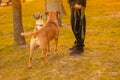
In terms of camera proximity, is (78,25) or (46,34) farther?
(78,25)

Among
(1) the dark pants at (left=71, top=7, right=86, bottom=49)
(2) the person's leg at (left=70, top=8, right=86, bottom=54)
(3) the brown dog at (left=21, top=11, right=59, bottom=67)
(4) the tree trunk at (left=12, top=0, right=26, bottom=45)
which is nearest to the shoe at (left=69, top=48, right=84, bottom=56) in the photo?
(2) the person's leg at (left=70, top=8, right=86, bottom=54)

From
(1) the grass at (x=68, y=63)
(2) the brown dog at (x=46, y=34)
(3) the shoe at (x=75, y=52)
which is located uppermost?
(2) the brown dog at (x=46, y=34)

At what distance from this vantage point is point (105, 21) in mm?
16797

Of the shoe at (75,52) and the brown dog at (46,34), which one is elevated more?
the brown dog at (46,34)

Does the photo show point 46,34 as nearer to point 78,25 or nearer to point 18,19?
point 78,25

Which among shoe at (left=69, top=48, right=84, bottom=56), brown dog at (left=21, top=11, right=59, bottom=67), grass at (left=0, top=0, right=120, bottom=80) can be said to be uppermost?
brown dog at (left=21, top=11, right=59, bottom=67)

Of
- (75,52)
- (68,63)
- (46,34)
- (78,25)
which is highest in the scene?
(78,25)

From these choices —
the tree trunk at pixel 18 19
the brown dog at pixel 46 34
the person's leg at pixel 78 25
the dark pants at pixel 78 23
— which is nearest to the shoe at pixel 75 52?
the person's leg at pixel 78 25

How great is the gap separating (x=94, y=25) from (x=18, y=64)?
6.91 meters

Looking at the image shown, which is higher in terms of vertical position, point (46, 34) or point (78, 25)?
point (78, 25)

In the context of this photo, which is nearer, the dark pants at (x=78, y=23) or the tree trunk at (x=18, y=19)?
the dark pants at (x=78, y=23)

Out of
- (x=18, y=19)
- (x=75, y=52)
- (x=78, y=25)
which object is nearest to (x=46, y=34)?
(x=78, y=25)

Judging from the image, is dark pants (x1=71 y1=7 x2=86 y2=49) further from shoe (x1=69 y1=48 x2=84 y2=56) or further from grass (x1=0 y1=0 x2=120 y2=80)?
grass (x1=0 y1=0 x2=120 y2=80)

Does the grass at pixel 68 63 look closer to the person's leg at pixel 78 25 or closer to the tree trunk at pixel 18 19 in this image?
the tree trunk at pixel 18 19
